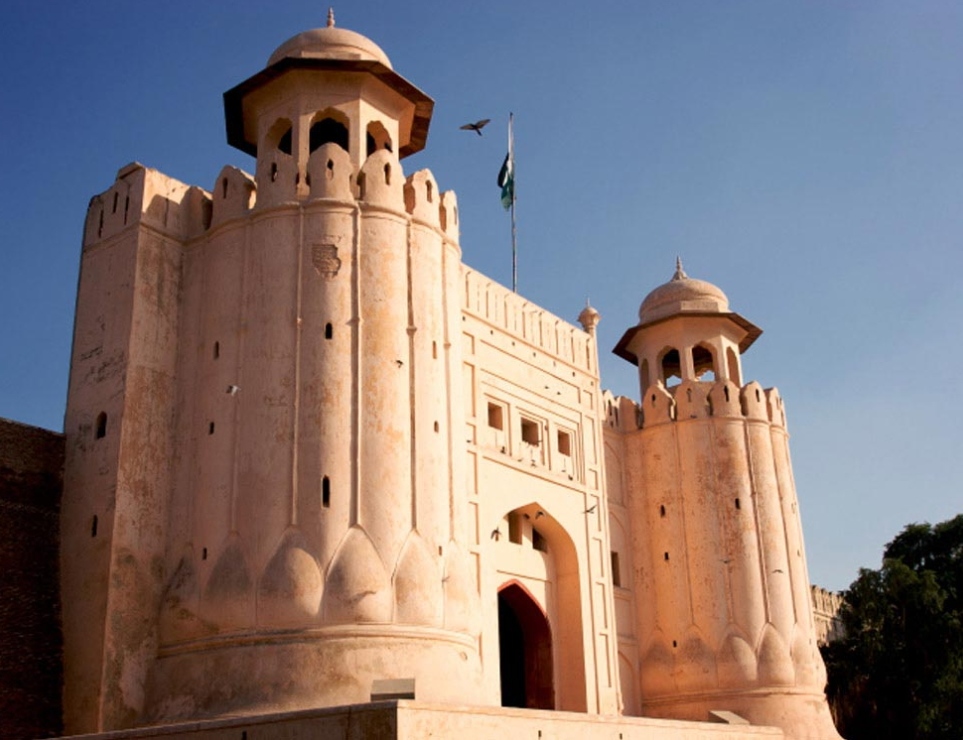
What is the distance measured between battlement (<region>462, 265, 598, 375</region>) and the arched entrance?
202 inches

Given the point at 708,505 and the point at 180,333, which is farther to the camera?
the point at 708,505

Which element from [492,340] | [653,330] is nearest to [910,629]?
[653,330]

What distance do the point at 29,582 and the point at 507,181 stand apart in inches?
591

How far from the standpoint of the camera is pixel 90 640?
15.9 metres

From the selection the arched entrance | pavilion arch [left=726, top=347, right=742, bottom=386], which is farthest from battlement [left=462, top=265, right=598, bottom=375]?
the arched entrance

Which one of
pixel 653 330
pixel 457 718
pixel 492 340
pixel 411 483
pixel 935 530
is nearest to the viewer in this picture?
pixel 457 718

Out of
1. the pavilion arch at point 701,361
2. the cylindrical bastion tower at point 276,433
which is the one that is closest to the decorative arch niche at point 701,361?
the pavilion arch at point 701,361

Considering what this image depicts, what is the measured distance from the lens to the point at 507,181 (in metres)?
27.4

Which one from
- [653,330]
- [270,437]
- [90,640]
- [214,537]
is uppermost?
[653,330]

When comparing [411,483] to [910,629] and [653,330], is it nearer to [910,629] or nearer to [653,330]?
[653,330]

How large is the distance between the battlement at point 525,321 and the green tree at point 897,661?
35.0 feet

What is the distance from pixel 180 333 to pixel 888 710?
67.5ft

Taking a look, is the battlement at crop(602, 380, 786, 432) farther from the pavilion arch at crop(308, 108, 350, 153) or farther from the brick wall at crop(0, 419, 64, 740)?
the brick wall at crop(0, 419, 64, 740)

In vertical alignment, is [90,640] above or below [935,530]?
below
